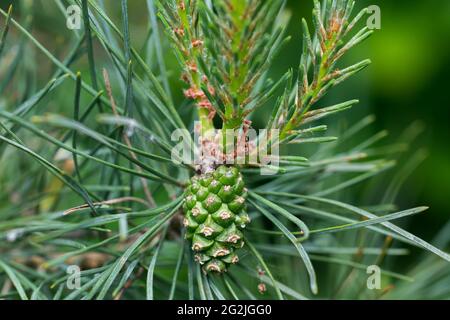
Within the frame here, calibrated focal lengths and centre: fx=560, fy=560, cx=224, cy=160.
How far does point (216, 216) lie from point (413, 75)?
774 mm

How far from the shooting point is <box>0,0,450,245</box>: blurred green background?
3.75 feet

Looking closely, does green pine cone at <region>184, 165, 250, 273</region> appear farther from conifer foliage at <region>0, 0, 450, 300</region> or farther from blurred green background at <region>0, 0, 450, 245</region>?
blurred green background at <region>0, 0, 450, 245</region>

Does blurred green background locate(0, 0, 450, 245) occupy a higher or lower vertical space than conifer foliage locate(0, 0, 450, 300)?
higher

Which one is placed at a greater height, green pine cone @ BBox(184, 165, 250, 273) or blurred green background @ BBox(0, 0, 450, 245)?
blurred green background @ BBox(0, 0, 450, 245)

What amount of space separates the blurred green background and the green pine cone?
617 mm

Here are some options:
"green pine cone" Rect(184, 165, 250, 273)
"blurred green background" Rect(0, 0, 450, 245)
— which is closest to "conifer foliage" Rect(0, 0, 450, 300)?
"green pine cone" Rect(184, 165, 250, 273)

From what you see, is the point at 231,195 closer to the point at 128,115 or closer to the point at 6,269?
the point at 128,115

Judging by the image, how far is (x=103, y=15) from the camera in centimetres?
55

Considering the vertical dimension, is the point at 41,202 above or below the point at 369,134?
below

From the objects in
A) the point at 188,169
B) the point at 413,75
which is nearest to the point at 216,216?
the point at 188,169

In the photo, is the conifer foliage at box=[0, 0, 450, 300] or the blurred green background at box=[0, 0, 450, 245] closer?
the conifer foliage at box=[0, 0, 450, 300]
